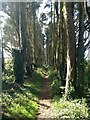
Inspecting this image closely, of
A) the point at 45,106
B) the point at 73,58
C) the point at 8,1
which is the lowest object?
the point at 45,106

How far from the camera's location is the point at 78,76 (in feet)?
55.2

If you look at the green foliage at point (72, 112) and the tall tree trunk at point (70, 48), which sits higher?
the tall tree trunk at point (70, 48)

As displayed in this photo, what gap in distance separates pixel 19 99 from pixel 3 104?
2.24m

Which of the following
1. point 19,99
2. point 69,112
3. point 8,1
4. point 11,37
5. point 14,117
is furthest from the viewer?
point 11,37

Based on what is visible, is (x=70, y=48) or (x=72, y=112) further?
(x=70, y=48)

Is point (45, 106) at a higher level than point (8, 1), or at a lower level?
lower

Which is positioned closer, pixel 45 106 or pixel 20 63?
pixel 45 106

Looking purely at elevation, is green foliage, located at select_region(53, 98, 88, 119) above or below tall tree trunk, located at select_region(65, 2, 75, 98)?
below

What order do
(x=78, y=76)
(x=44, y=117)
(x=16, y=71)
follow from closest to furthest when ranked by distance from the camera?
(x=44, y=117) → (x=78, y=76) → (x=16, y=71)

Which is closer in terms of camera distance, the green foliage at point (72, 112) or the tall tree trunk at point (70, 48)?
the green foliage at point (72, 112)

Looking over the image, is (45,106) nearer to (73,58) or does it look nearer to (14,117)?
(73,58)

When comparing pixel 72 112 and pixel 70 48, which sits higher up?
pixel 70 48

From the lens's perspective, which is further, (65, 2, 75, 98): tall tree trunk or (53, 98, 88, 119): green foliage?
(65, 2, 75, 98): tall tree trunk

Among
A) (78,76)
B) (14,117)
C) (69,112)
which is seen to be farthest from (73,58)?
(14,117)
